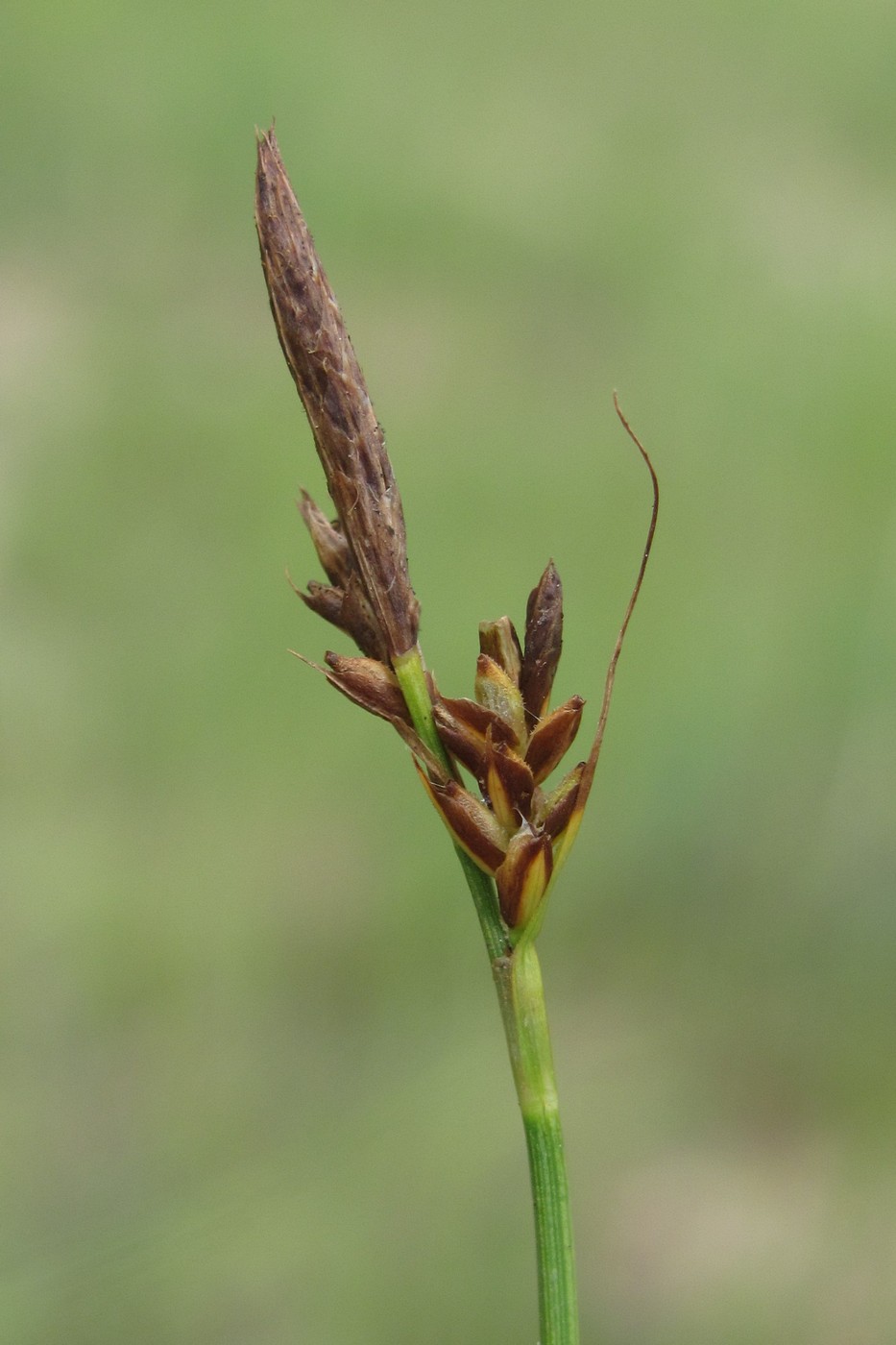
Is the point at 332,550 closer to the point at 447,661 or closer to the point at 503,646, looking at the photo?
the point at 503,646

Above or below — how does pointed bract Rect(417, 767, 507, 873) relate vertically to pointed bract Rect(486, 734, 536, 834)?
below

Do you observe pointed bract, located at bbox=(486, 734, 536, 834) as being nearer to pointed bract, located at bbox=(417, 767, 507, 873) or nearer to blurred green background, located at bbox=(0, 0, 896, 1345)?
pointed bract, located at bbox=(417, 767, 507, 873)

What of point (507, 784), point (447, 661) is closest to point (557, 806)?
point (507, 784)

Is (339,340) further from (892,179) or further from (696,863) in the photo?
(892,179)

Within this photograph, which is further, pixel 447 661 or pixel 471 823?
pixel 447 661

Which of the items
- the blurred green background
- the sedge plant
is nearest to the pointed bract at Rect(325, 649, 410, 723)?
the sedge plant

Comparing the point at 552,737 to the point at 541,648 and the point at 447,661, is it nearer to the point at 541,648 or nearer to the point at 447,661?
the point at 541,648

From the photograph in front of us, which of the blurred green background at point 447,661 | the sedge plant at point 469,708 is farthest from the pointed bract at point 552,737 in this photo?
the blurred green background at point 447,661

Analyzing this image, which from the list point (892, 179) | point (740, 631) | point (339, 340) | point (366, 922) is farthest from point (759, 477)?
point (339, 340)
